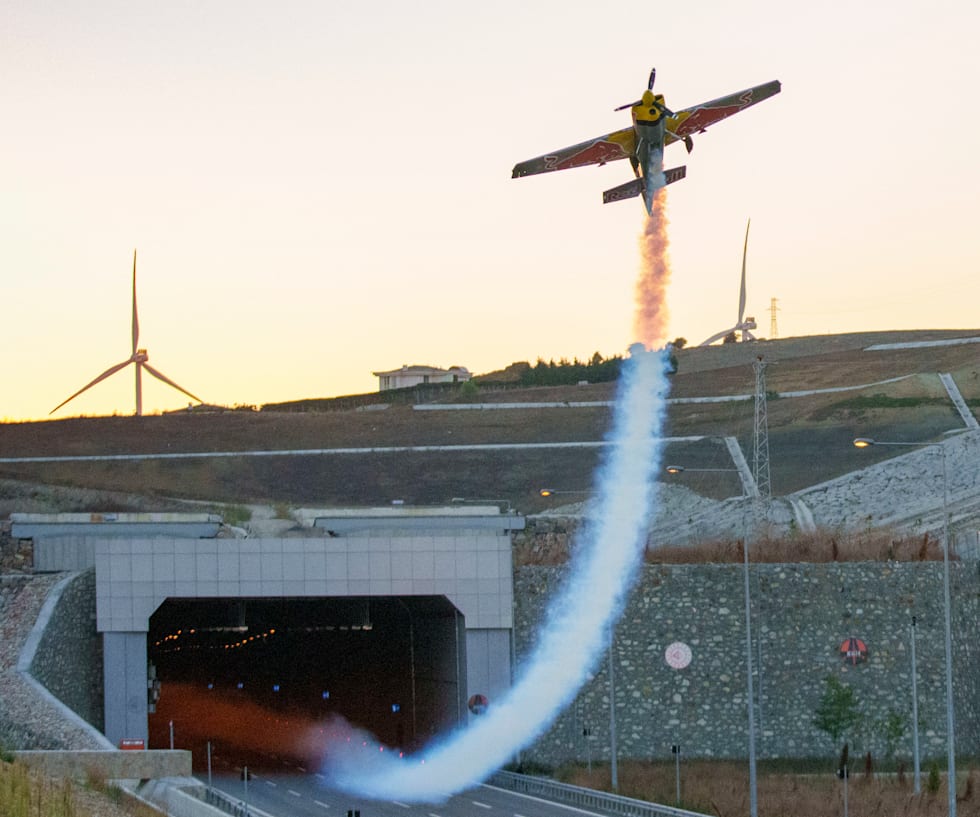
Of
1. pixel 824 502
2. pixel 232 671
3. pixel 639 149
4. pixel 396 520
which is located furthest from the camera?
pixel 824 502

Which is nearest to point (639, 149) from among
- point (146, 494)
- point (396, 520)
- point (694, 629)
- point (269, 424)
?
point (694, 629)

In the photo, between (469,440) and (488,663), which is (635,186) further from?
(469,440)

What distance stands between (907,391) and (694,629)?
278 ft

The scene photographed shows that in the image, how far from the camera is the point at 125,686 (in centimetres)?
7712

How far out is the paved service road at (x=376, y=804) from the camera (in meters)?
62.0

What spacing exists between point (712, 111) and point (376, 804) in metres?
33.2

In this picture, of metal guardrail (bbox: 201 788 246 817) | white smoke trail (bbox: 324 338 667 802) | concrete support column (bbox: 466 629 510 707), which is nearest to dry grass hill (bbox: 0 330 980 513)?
white smoke trail (bbox: 324 338 667 802)

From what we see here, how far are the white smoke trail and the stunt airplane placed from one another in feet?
24.4

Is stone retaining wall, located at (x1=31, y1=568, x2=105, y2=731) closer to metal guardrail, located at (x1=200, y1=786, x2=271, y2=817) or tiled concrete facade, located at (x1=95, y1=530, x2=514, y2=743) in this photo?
tiled concrete facade, located at (x1=95, y1=530, x2=514, y2=743)

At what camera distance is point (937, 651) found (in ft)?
256

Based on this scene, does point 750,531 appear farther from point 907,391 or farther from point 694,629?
point 907,391

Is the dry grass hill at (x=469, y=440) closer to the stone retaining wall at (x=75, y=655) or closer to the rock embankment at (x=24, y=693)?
the rock embankment at (x=24, y=693)

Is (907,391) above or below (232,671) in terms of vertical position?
above

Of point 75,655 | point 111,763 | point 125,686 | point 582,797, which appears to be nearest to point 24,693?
point 75,655
